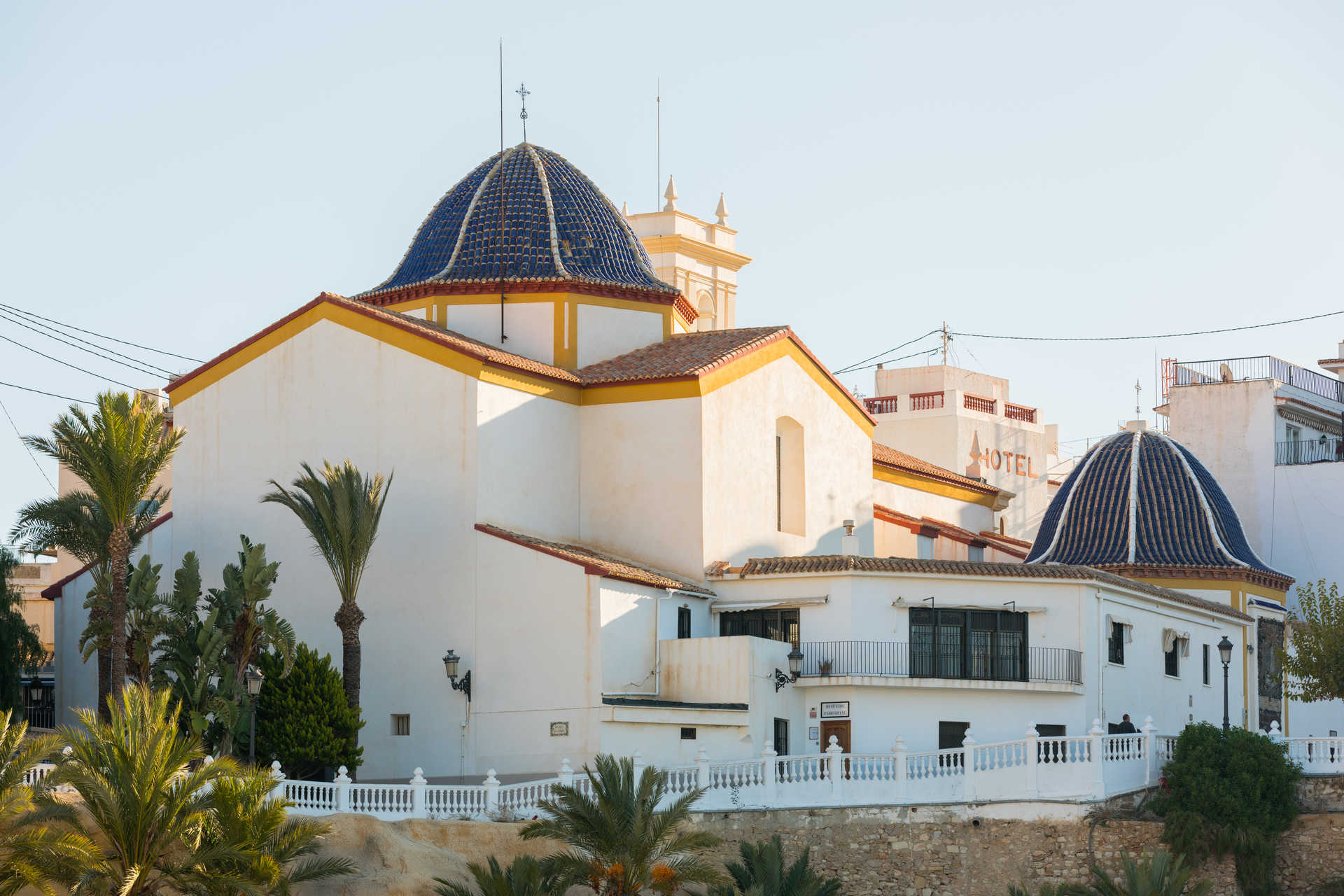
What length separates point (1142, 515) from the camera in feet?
145

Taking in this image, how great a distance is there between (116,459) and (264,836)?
8.37 m

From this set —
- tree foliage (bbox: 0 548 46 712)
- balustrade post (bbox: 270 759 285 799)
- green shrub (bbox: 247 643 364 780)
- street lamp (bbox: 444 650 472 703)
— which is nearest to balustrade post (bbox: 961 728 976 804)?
street lamp (bbox: 444 650 472 703)

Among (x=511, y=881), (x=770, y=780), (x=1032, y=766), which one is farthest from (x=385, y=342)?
(x=1032, y=766)

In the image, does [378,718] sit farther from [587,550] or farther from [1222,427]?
[1222,427]

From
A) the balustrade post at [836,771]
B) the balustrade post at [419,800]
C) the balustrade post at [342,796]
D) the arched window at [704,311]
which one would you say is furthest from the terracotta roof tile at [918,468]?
the balustrade post at [342,796]

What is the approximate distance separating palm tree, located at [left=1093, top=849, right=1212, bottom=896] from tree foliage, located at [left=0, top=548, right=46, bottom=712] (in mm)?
19851

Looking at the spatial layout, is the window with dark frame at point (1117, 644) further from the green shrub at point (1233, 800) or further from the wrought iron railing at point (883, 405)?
the wrought iron railing at point (883, 405)

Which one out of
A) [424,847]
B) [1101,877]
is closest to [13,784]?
[424,847]

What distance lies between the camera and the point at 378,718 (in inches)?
1382

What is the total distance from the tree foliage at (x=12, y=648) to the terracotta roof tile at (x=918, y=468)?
19417 millimetres

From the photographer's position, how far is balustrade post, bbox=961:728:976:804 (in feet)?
103

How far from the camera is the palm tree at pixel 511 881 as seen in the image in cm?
2588

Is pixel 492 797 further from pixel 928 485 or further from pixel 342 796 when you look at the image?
pixel 928 485

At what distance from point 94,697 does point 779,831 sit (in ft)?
48.3
